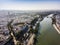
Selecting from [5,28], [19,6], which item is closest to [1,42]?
[5,28]

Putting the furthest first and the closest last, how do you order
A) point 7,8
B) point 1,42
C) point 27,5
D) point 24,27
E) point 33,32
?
point 24,27 → point 33,32 → point 27,5 → point 7,8 → point 1,42

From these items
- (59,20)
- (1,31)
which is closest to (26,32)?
(1,31)

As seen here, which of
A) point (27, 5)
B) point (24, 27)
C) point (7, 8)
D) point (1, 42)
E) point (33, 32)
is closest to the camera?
point (1, 42)

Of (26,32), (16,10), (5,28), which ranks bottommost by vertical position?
(26,32)

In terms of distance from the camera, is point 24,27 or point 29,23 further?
point 29,23

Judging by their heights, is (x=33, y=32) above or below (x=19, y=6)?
below

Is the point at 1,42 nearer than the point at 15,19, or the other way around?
the point at 1,42

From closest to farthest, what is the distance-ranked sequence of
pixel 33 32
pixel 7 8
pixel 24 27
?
pixel 7 8 → pixel 33 32 → pixel 24 27

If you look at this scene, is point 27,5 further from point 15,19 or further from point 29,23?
point 29,23

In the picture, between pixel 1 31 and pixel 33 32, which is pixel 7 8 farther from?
pixel 33 32
